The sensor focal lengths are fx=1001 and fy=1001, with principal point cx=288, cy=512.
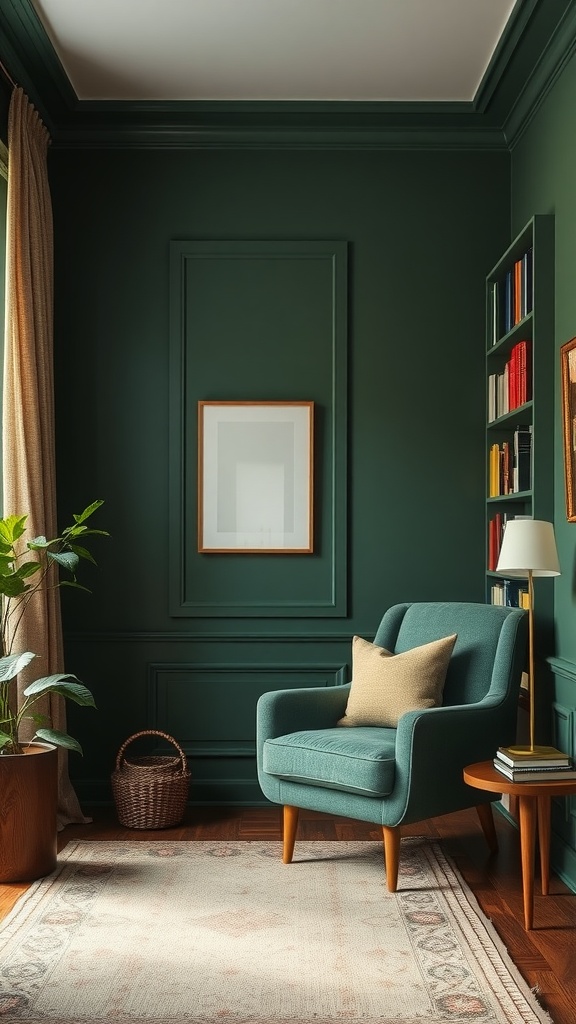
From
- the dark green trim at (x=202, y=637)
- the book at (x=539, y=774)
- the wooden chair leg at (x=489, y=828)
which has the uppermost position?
the dark green trim at (x=202, y=637)

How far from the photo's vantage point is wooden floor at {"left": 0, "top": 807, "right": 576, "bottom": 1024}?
Result: 2.71m

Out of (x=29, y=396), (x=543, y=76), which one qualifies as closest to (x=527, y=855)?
(x=29, y=396)

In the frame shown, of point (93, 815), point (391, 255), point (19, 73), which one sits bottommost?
point (93, 815)

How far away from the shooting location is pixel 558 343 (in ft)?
12.1

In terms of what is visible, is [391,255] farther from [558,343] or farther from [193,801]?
[193,801]

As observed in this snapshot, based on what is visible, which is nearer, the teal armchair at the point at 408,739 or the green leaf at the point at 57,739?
the teal armchair at the point at 408,739

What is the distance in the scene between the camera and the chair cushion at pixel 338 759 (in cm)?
329

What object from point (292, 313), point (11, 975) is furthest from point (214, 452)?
point (11, 975)

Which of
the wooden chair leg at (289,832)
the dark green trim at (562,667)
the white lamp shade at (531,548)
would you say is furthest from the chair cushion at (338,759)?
the white lamp shade at (531,548)

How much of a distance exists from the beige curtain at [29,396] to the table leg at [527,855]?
1.93 metres

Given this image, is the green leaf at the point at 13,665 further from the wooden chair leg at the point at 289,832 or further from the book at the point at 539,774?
the book at the point at 539,774

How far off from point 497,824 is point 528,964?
146cm

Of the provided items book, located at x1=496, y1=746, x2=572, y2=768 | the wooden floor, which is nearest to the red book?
book, located at x1=496, y1=746, x2=572, y2=768

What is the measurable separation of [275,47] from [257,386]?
1406 mm
